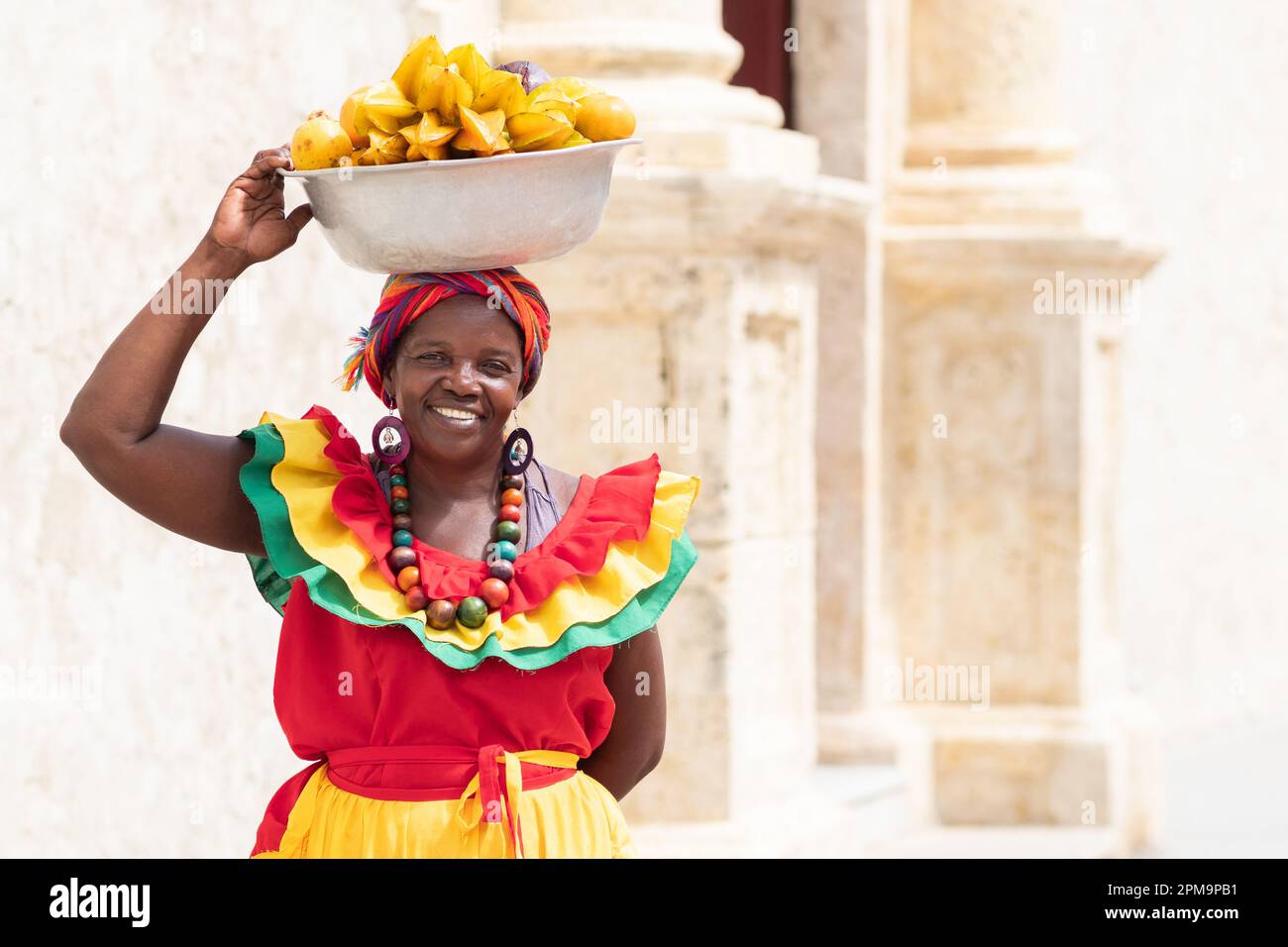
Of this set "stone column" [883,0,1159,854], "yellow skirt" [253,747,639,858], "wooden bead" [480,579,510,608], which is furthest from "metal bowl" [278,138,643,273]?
"stone column" [883,0,1159,854]

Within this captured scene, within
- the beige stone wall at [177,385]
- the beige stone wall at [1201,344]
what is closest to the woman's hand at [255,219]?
the beige stone wall at [177,385]

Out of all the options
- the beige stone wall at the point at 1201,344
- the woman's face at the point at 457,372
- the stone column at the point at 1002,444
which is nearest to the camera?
the woman's face at the point at 457,372

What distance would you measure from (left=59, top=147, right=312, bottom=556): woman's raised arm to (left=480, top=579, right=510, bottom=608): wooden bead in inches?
11.4

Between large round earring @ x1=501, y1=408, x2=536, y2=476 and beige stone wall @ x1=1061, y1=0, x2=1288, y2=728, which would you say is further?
beige stone wall @ x1=1061, y1=0, x2=1288, y2=728

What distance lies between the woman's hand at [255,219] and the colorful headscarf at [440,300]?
0.13 m

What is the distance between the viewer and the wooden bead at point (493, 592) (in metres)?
2.32

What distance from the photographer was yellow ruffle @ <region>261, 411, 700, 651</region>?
2.29m

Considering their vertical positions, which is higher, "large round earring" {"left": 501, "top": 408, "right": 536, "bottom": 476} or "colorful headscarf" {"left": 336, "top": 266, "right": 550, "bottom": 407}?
"colorful headscarf" {"left": 336, "top": 266, "right": 550, "bottom": 407}

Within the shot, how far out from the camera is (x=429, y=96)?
2256 millimetres

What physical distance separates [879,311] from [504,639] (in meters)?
4.44

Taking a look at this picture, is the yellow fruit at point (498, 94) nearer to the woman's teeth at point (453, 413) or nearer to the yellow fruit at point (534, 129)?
the yellow fruit at point (534, 129)

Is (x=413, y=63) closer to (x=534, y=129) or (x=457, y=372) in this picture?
(x=534, y=129)

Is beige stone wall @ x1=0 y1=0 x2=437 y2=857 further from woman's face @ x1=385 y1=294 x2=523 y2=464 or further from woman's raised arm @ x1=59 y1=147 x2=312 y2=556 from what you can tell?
woman's face @ x1=385 y1=294 x2=523 y2=464

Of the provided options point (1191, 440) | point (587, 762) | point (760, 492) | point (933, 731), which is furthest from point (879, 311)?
point (587, 762)
